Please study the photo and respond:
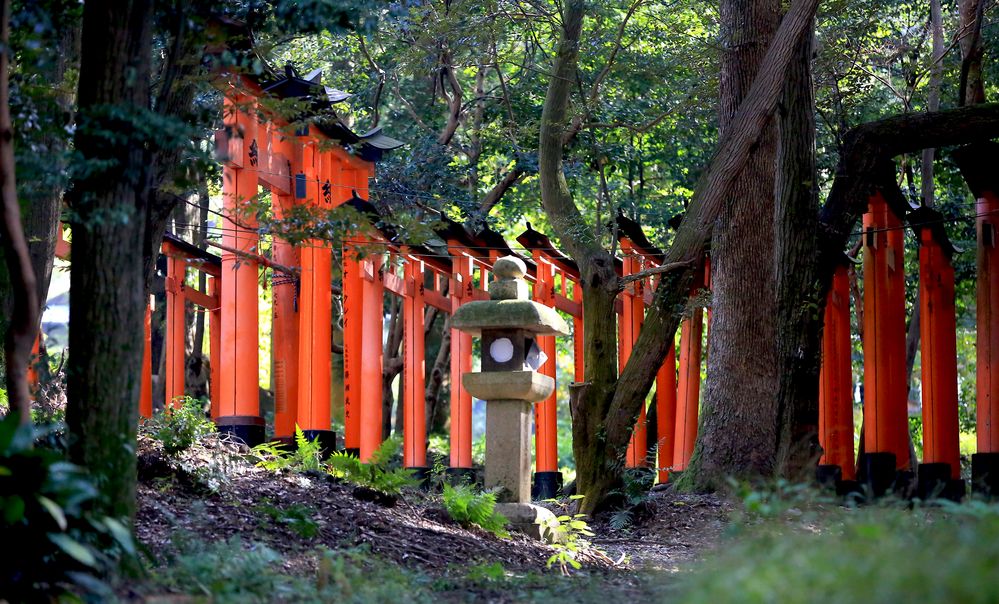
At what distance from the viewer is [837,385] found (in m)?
17.3

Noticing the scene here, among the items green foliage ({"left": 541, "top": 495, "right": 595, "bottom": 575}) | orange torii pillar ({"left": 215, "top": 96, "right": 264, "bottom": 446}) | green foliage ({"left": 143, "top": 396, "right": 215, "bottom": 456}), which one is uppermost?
orange torii pillar ({"left": 215, "top": 96, "right": 264, "bottom": 446})

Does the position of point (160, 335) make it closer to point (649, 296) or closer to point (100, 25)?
point (649, 296)

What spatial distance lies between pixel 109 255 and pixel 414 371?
11.0m

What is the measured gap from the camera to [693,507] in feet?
40.4

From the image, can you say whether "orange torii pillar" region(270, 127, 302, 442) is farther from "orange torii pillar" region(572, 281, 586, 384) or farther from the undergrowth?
the undergrowth

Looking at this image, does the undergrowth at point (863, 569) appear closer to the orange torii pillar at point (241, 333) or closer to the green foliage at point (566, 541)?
the green foliage at point (566, 541)

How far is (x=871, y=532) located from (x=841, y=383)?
13.8 m

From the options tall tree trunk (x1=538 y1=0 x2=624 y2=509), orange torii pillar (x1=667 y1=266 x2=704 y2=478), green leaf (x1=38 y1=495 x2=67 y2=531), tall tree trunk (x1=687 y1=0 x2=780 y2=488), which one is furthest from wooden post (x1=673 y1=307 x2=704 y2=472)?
green leaf (x1=38 y1=495 x2=67 y2=531)

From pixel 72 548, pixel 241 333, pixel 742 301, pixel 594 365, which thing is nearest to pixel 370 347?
pixel 241 333

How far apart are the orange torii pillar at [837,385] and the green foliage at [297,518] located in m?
10.2

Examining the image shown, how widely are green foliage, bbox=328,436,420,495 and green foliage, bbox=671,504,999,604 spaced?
17.6 feet

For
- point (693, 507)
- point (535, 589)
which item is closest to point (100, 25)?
point (535, 589)

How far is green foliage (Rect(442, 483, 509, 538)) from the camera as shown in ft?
30.9

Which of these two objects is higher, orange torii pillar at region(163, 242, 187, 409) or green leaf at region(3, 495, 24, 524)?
orange torii pillar at region(163, 242, 187, 409)
